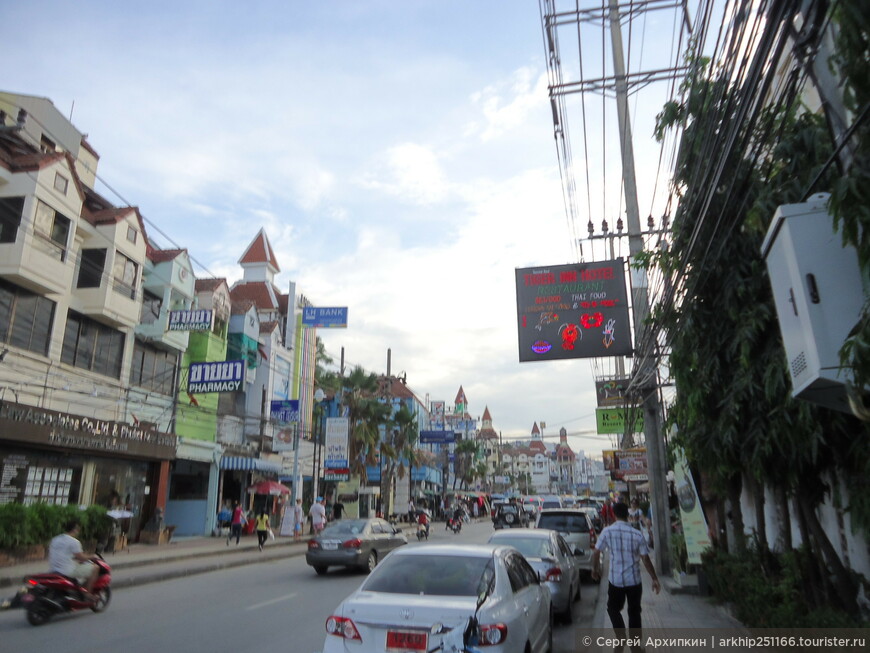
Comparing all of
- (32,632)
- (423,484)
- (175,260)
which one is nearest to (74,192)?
(175,260)

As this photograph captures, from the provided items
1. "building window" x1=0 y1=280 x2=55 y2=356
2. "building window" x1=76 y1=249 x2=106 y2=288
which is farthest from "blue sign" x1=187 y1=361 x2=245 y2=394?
"building window" x1=0 y1=280 x2=55 y2=356

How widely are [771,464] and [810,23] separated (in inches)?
193


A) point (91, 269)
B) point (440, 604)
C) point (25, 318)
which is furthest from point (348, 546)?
point (91, 269)

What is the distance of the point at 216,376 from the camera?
81.1ft

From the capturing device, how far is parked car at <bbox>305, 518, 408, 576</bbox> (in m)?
16.1

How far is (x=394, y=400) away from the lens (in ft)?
205

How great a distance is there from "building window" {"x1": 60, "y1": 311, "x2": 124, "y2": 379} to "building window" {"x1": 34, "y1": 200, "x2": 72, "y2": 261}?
2.50 meters

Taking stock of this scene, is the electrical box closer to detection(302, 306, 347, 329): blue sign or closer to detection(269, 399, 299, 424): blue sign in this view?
detection(302, 306, 347, 329): blue sign

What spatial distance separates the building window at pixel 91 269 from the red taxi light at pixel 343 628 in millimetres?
20071

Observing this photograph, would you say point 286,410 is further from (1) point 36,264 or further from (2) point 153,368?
(1) point 36,264

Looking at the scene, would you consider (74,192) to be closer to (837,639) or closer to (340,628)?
(340,628)

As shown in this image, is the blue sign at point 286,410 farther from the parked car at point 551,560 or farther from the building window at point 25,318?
the parked car at point 551,560

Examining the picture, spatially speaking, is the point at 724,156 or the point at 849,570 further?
the point at 849,570

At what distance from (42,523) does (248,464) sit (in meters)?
13.9
